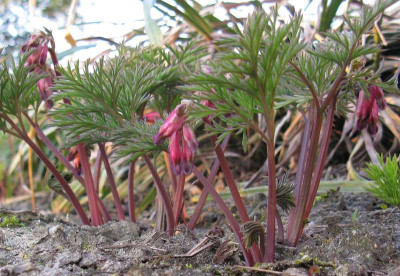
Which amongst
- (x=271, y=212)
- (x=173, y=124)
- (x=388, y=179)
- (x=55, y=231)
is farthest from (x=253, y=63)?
(x=55, y=231)

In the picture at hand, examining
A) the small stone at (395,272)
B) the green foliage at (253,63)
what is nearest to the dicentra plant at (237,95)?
the green foliage at (253,63)

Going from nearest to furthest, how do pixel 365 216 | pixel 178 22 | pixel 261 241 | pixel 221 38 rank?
1. pixel 221 38
2. pixel 261 241
3. pixel 365 216
4. pixel 178 22

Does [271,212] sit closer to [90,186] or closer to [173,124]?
[173,124]

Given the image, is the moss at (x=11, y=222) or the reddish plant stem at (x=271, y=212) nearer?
the reddish plant stem at (x=271, y=212)

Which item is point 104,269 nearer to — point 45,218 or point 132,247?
point 132,247

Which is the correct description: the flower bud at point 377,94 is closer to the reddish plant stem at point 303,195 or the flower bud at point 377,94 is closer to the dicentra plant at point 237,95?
the dicentra plant at point 237,95

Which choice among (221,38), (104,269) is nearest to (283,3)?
(221,38)

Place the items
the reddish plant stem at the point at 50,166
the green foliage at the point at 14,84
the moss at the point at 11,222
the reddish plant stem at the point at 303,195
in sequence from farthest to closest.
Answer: the moss at the point at 11,222, the reddish plant stem at the point at 50,166, the green foliage at the point at 14,84, the reddish plant stem at the point at 303,195
